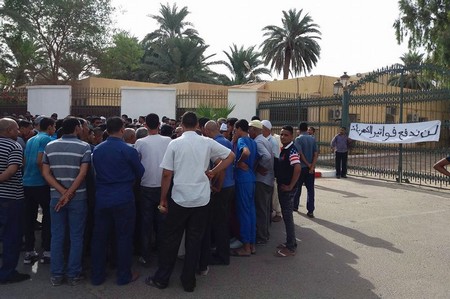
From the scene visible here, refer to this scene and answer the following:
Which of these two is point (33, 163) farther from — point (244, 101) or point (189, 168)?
point (244, 101)

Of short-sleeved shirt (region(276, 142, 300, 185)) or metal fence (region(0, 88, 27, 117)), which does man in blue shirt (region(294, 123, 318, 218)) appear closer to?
short-sleeved shirt (region(276, 142, 300, 185))

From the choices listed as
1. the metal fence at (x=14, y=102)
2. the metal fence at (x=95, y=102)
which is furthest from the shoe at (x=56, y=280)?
the metal fence at (x=14, y=102)

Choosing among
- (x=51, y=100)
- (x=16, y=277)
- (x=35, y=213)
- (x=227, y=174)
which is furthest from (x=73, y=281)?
(x=51, y=100)

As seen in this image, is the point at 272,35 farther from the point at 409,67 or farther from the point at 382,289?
the point at 382,289

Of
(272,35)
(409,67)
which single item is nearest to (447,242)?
(409,67)

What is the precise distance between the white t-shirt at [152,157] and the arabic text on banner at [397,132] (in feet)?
28.3

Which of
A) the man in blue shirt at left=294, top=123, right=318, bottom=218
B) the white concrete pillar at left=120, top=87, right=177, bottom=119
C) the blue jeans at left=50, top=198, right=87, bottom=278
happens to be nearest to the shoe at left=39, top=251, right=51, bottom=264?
the blue jeans at left=50, top=198, right=87, bottom=278

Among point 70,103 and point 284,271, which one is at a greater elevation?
point 70,103

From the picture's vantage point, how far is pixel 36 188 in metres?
5.09

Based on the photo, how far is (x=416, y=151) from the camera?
1193 cm

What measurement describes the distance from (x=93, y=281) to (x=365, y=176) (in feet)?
35.2

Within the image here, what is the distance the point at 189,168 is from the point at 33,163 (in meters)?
2.02

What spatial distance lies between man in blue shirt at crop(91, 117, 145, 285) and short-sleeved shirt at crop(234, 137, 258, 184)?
1472 mm

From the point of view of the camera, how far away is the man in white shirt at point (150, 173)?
5035mm
